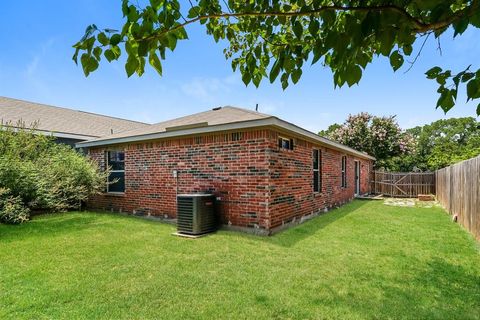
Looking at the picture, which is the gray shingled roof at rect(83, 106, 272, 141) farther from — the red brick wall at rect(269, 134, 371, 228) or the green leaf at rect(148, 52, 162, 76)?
the green leaf at rect(148, 52, 162, 76)

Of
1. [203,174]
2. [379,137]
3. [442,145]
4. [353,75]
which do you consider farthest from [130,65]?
[442,145]

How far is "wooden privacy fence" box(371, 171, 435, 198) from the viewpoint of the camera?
17.5 m

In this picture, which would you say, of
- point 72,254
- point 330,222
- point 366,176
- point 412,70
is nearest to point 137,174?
point 72,254

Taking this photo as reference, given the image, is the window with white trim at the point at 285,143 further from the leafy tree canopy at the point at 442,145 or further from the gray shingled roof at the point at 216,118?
the leafy tree canopy at the point at 442,145

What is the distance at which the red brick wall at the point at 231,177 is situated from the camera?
6.65 metres

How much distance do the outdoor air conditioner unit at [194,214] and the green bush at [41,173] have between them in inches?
182

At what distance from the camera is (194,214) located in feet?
21.3

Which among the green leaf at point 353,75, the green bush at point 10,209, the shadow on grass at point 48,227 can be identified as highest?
the green leaf at point 353,75

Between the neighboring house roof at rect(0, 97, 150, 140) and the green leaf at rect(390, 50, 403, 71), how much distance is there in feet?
→ 41.0

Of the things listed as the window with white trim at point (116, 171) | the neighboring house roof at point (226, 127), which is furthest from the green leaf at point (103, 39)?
the window with white trim at point (116, 171)

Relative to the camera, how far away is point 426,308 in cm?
315

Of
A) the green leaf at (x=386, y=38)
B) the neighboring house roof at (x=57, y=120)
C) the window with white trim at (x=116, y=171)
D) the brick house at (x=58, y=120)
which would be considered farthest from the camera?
the neighboring house roof at (x=57, y=120)

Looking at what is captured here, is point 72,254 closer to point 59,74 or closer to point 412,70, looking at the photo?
point 412,70

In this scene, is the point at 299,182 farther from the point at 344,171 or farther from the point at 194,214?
the point at 344,171
